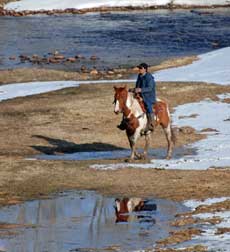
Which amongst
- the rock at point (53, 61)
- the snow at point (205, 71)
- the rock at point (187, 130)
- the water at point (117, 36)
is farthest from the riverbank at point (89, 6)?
the rock at point (187, 130)

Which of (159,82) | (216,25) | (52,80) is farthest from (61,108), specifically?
(216,25)

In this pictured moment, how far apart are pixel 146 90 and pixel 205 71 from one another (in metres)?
17.0

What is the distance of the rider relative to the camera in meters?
21.5

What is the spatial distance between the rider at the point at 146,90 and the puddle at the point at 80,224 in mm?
3955

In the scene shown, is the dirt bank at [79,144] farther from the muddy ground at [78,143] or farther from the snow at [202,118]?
the snow at [202,118]

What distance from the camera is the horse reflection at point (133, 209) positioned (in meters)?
16.1

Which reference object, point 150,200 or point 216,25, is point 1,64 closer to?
point 216,25

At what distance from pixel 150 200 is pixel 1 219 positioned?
2.90 m

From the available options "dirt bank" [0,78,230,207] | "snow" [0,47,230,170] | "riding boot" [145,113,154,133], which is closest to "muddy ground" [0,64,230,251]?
"dirt bank" [0,78,230,207]

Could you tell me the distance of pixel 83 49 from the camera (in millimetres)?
51969

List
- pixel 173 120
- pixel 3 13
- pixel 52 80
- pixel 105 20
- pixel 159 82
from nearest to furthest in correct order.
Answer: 1. pixel 173 120
2. pixel 159 82
3. pixel 52 80
4. pixel 105 20
5. pixel 3 13

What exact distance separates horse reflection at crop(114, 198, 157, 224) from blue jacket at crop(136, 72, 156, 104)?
445cm

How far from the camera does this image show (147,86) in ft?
70.8

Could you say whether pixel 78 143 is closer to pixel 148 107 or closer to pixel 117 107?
pixel 148 107
